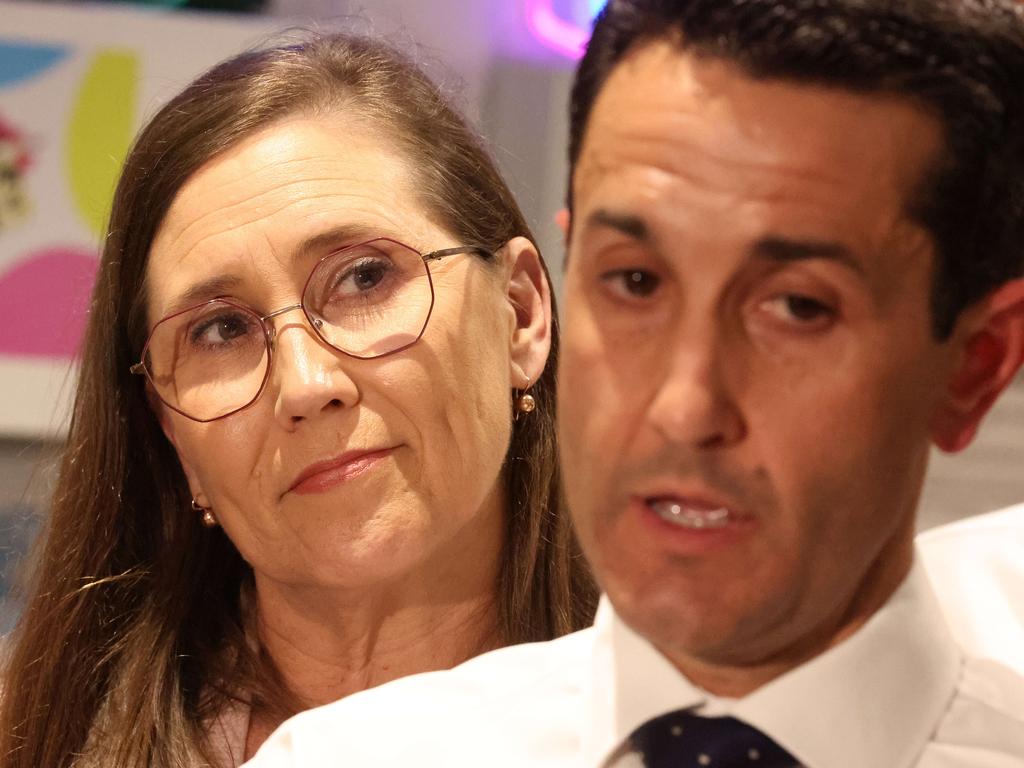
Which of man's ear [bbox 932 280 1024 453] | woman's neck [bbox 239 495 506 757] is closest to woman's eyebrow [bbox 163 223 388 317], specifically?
woman's neck [bbox 239 495 506 757]

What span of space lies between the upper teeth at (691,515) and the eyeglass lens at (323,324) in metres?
0.74

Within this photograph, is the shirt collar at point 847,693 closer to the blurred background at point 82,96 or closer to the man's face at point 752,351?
the man's face at point 752,351

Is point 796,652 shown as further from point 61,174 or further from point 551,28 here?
point 61,174

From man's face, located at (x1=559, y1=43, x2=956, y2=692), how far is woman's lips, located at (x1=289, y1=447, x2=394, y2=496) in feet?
2.22

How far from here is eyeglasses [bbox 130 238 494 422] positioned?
1.65 m

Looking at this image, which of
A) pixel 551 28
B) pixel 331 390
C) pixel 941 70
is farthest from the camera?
pixel 551 28

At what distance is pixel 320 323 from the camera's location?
1.64 m

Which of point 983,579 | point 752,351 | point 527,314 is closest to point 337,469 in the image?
point 527,314

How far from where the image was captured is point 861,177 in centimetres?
92

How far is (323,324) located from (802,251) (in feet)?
2.68

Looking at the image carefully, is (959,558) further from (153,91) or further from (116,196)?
(153,91)

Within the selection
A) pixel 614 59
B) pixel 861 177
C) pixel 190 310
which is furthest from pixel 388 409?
pixel 861 177

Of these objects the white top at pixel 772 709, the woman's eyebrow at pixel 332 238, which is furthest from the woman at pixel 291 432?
the white top at pixel 772 709

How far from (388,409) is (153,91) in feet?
6.13
